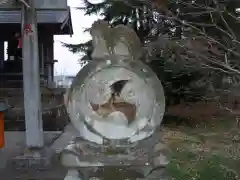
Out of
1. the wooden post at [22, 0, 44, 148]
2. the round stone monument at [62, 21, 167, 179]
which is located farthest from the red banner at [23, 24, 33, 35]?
the round stone monument at [62, 21, 167, 179]

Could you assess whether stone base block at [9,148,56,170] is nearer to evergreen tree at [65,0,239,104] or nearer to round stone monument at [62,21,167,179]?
round stone monument at [62,21,167,179]

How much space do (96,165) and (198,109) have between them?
118 inches

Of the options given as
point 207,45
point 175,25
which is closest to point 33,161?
point 175,25

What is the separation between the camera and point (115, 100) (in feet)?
16.9

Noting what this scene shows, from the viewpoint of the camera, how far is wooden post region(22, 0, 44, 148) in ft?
22.9

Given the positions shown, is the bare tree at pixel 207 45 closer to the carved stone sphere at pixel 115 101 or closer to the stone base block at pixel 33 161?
the carved stone sphere at pixel 115 101

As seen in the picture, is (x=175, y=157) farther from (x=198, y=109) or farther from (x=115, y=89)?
(x=198, y=109)

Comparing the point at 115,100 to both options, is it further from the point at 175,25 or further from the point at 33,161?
the point at 33,161

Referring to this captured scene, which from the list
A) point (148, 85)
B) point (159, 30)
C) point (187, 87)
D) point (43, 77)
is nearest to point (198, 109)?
point (187, 87)

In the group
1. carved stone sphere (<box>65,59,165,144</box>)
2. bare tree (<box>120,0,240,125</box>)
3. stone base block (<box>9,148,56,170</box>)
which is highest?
bare tree (<box>120,0,240,125</box>)

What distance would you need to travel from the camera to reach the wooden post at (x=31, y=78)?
697 centimetres

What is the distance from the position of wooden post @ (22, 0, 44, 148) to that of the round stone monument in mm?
2026

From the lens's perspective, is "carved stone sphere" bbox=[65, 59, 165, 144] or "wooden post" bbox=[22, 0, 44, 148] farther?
"wooden post" bbox=[22, 0, 44, 148]

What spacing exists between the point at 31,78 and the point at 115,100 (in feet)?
7.92
